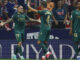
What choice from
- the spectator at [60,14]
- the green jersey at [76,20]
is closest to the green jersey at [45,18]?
the green jersey at [76,20]

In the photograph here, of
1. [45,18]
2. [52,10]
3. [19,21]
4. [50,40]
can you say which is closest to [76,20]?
[45,18]

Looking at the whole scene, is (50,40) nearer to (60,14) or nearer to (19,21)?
(60,14)

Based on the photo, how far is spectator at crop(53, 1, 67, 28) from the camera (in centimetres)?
1736

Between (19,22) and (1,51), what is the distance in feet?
6.99

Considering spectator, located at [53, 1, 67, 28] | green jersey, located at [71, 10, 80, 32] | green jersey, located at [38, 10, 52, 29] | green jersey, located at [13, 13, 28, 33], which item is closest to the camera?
green jersey, located at [38, 10, 52, 29]

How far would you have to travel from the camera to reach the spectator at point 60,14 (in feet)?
57.0

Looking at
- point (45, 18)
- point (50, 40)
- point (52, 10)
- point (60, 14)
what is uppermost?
point (45, 18)

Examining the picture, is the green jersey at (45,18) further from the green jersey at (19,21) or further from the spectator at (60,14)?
the spectator at (60,14)

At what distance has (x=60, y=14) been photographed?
685 inches

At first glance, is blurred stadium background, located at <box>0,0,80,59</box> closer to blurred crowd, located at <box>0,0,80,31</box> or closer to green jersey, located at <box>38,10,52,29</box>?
blurred crowd, located at <box>0,0,80,31</box>

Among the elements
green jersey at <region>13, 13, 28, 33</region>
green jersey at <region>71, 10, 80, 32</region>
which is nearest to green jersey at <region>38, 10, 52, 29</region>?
green jersey at <region>71, 10, 80, 32</region>

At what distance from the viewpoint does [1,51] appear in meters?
17.2

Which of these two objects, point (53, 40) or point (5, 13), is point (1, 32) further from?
point (53, 40)

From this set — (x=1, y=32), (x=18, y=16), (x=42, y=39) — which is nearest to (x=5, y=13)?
(x=1, y=32)
